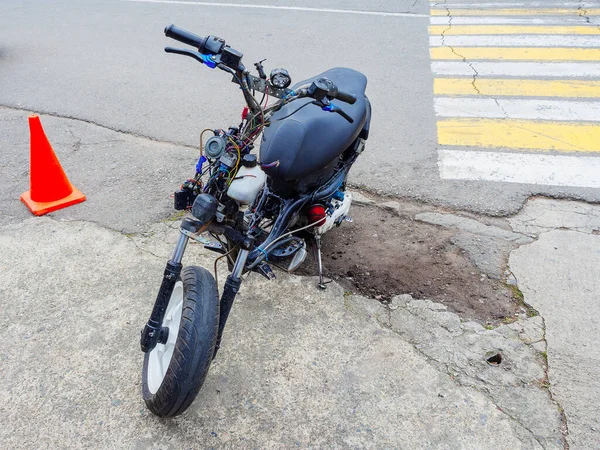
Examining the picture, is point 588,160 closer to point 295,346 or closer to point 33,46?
point 295,346

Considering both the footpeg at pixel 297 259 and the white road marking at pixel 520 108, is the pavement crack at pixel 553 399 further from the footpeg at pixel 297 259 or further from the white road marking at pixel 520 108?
the white road marking at pixel 520 108

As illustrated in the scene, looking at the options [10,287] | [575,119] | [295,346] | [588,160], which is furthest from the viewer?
[575,119]

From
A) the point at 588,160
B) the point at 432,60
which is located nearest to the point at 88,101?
the point at 432,60

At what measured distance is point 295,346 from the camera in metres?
3.22

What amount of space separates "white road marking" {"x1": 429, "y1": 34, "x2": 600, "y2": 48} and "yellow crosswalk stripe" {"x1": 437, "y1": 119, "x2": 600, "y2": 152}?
9.21ft

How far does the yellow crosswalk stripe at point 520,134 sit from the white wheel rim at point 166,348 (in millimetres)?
3520

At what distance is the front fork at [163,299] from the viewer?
8.55 feet

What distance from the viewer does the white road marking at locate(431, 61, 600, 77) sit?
7070 mm

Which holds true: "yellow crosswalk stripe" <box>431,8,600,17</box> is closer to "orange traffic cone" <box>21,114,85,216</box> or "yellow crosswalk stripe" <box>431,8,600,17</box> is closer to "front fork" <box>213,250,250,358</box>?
"orange traffic cone" <box>21,114,85,216</box>

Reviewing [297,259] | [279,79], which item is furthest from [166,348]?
[279,79]

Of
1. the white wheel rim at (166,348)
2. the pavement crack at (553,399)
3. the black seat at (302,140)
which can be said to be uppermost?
the black seat at (302,140)

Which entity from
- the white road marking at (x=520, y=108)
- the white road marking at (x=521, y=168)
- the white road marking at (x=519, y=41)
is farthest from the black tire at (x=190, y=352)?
the white road marking at (x=519, y=41)

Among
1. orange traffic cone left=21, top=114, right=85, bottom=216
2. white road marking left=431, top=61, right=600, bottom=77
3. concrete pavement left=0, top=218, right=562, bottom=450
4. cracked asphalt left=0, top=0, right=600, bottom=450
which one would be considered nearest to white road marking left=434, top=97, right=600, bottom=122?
cracked asphalt left=0, top=0, right=600, bottom=450

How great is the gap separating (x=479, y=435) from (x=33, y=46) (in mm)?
8829
